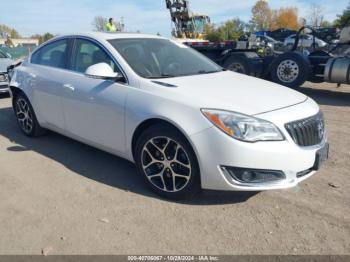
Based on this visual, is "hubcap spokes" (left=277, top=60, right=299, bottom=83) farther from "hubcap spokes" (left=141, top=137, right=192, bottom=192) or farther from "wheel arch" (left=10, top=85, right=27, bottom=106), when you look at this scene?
"hubcap spokes" (left=141, top=137, right=192, bottom=192)

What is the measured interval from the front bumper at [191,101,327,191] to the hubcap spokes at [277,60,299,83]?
6.46 m

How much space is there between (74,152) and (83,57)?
1.35 metres

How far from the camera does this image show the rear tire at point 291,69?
9062mm

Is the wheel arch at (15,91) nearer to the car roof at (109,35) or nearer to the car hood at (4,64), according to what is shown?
the car roof at (109,35)

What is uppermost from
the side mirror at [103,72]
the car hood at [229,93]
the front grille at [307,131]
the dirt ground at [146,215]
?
the side mirror at [103,72]

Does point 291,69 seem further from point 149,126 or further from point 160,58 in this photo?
point 149,126

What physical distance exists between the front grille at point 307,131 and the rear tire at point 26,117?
3831 mm

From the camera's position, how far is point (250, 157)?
2.99 m

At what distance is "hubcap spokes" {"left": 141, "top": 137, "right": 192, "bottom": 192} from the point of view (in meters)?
3.34

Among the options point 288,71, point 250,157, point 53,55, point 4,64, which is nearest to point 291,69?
point 288,71

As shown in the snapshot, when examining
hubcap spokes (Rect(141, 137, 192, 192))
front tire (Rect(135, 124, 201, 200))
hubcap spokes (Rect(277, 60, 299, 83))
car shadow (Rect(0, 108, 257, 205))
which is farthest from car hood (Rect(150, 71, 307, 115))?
hubcap spokes (Rect(277, 60, 299, 83))

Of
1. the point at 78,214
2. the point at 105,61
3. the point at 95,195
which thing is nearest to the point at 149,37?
the point at 105,61

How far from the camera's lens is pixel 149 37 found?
4.63m

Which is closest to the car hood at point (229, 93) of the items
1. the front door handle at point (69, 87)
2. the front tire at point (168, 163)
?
the front tire at point (168, 163)
